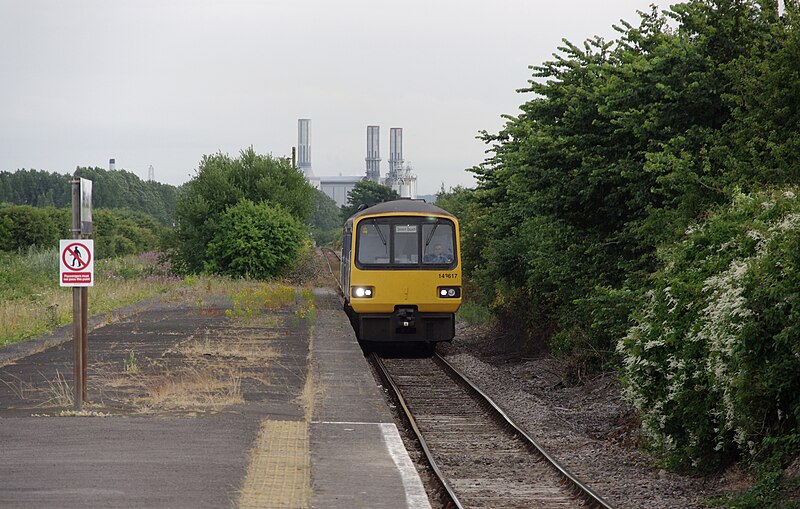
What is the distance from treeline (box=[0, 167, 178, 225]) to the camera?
137000 millimetres

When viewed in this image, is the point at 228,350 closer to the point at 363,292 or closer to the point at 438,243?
the point at 363,292

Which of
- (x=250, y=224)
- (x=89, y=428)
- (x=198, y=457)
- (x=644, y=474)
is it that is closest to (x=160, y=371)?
(x=89, y=428)

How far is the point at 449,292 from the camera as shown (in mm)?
21062

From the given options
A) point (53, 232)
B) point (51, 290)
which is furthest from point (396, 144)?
point (51, 290)

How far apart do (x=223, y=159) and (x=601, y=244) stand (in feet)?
107

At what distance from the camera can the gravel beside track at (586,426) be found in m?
9.51

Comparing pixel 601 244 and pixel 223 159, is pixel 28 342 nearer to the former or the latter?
pixel 601 244

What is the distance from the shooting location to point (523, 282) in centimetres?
2272

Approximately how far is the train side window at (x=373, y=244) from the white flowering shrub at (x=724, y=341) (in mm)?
9878

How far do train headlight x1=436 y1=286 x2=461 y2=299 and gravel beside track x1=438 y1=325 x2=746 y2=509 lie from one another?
4.38ft

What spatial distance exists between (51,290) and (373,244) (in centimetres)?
1639

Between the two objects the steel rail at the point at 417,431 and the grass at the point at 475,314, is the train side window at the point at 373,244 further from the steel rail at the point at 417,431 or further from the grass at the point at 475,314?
the grass at the point at 475,314

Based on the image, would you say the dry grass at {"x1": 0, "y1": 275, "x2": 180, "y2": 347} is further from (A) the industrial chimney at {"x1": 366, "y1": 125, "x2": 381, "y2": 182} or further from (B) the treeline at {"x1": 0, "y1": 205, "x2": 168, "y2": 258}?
(A) the industrial chimney at {"x1": 366, "y1": 125, "x2": 381, "y2": 182}

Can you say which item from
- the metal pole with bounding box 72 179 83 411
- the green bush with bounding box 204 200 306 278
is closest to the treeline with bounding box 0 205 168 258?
the green bush with bounding box 204 200 306 278
